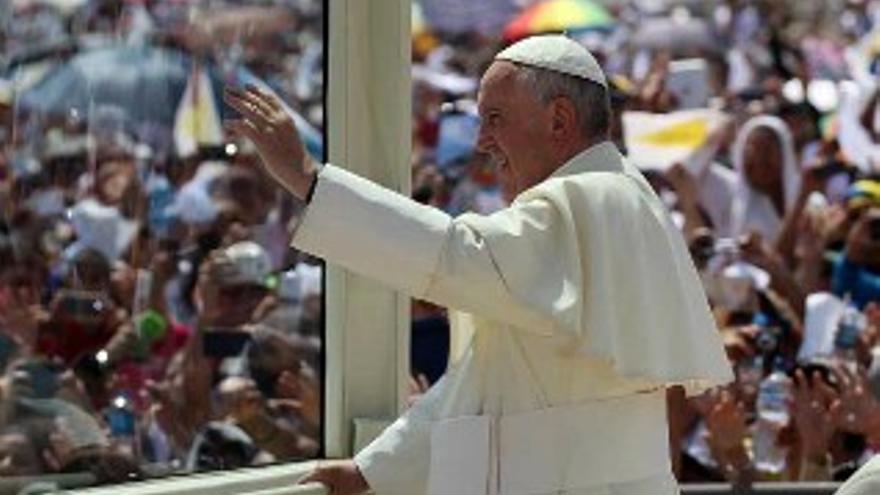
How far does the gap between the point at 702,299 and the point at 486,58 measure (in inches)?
278

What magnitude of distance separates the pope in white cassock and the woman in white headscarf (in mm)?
4832

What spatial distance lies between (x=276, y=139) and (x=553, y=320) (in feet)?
2.00

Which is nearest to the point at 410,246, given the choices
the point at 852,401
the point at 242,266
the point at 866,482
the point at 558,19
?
the point at 866,482

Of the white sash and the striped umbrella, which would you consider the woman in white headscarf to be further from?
the white sash

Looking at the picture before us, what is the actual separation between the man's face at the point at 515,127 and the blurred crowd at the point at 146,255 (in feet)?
2.95

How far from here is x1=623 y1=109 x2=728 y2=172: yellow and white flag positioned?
10.1 metres

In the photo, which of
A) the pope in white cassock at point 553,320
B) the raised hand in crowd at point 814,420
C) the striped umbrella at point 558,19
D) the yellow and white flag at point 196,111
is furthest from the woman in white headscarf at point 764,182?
the pope in white cassock at point 553,320

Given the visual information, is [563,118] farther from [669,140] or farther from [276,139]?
[669,140]

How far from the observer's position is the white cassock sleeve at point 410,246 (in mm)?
4273

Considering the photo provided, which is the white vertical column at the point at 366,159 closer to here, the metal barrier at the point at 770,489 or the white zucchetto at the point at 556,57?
the white zucchetto at the point at 556,57

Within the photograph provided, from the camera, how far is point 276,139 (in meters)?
4.21

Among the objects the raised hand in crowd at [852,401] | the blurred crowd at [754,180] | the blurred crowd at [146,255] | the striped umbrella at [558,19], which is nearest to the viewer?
the blurred crowd at [146,255]

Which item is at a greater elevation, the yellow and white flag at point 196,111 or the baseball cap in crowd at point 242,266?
Result: the yellow and white flag at point 196,111

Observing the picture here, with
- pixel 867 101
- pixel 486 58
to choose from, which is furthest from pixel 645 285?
pixel 486 58
